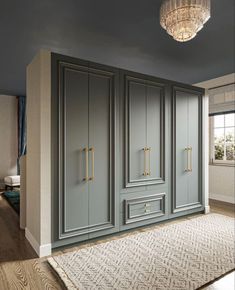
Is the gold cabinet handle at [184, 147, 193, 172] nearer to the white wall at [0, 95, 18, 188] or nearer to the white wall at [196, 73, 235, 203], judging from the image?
the white wall at [196, 73, 235, 203]

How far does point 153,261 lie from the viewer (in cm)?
221

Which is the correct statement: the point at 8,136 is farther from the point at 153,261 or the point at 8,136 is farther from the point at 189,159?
the point at 153,261

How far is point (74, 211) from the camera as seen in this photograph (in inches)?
100

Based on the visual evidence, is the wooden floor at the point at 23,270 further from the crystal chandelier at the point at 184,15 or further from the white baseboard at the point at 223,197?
the white baseboard at the point at 223,197

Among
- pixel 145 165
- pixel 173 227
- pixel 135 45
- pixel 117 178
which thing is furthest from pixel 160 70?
pixel 173 227

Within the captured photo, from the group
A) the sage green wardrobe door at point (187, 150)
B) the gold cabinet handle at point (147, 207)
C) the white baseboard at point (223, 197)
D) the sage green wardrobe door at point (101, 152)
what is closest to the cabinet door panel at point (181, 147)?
the sage green wardrobe door at point (187, 150)

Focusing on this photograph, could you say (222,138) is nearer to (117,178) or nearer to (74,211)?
(117,178)

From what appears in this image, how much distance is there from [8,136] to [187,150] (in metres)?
4.97

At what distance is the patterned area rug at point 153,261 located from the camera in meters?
1.87

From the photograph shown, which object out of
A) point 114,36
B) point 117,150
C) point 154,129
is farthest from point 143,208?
point 114,36

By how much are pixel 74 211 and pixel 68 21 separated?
7.05 feet

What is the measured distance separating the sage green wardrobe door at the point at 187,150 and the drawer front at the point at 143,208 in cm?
27

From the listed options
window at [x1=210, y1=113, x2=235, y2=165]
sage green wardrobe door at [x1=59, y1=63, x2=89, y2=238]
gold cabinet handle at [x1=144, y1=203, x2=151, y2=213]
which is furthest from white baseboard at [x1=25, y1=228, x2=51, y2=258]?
window at [x1=210, y1=113, x2=235, y2=165]

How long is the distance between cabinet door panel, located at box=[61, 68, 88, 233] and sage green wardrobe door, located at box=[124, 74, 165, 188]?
610 millimetres
